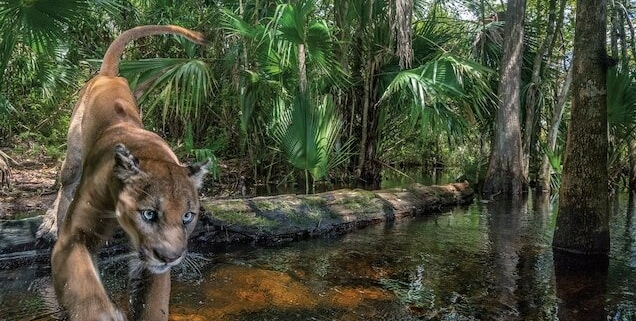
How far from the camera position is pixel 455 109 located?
10.1 m

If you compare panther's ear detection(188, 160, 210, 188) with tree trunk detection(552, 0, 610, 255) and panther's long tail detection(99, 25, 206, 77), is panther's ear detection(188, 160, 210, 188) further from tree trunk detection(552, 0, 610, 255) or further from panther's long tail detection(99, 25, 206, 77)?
tree trunk detection(552, 0, 610, 255)

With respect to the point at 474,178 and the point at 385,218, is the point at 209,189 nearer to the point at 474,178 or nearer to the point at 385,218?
the point at 385,218

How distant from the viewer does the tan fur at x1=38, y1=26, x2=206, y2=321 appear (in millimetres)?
2166

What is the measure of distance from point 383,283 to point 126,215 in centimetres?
248

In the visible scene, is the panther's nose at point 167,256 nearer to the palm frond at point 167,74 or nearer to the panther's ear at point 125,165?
the panther's ear at point 125,165

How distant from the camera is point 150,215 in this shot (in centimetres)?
217

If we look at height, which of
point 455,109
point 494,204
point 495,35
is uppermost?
point 495,35

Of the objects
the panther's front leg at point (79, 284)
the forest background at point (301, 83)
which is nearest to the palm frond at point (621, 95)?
the forest background at point (301, 83)

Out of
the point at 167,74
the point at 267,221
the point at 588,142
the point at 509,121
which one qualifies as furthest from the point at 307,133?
the point at 509,121

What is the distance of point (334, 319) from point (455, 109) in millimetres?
7422

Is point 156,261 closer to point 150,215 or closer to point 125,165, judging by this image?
point 150,215

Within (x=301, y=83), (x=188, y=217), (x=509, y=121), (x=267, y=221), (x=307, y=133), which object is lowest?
(x=267, y=221)

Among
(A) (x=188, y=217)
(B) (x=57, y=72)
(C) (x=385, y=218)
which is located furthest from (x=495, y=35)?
(A) (x=188, y=217)

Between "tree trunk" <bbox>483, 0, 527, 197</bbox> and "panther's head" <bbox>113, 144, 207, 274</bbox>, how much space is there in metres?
9.32
